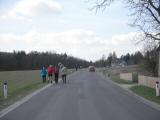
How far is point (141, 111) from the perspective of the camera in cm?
1465

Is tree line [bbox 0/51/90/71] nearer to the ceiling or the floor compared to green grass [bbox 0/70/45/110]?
nearer to the ceiling

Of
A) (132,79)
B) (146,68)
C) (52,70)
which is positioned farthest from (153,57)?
(52,70)

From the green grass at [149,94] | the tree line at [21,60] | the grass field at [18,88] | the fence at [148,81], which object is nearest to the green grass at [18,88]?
the grass field at [18,88]

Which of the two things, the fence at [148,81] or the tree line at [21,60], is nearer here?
the fence at [148,81]

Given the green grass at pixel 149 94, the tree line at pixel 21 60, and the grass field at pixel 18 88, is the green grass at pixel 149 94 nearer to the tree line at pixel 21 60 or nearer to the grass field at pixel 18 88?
the grass field at pixel 18 88

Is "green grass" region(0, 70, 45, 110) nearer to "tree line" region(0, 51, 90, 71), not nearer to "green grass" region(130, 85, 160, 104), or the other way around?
"green grass" region(130, 85, 160, 104)

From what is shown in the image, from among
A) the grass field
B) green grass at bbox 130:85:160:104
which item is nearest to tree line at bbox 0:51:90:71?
the grass field

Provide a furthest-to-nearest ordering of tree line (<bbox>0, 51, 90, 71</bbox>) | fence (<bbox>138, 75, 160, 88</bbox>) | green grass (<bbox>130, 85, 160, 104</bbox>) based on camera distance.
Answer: tree line (<bbox>0, 51, 90, 71</bbox>), fence (<bbox>138, 75, 160, 88</bbox>), green grass (<bbox>130, 85, 160, 104</bbox>)

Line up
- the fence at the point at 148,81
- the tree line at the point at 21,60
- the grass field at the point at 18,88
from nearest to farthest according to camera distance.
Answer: the grass field at the point at 18,88, the fence at the point at 148,81, the tree line at the point at 21,60

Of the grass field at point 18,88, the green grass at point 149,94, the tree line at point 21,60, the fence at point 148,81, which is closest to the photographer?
the grass field at point 18,88

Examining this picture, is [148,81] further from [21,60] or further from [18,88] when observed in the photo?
[21,60]

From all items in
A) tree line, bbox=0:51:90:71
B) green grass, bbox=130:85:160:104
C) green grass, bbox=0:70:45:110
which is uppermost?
tree line, bbox=0:51:90:71

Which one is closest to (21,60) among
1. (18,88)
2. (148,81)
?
(18,88)

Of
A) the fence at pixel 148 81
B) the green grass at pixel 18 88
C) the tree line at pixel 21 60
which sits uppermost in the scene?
the tree line at pixel 21 60
